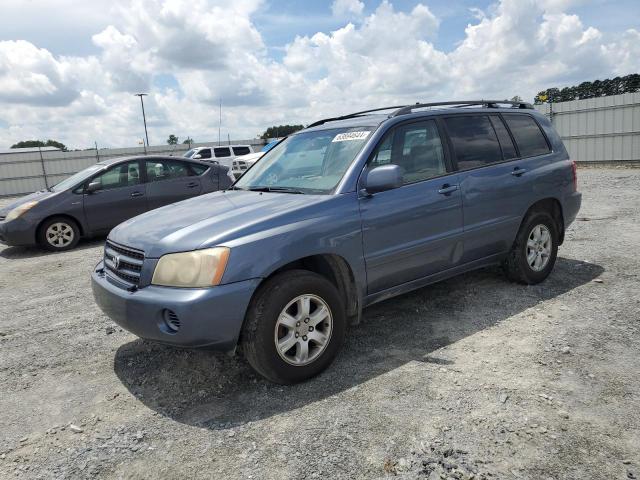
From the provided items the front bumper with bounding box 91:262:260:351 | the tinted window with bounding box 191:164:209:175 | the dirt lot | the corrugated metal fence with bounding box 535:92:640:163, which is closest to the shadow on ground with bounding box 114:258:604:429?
the dirt lot

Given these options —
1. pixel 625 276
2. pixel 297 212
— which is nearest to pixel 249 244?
pixel 297 212

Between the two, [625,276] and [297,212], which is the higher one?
[297,212]

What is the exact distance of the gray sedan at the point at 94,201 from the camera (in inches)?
329

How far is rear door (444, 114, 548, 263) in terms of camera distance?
4398 millimetres

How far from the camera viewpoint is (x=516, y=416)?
9.39 ft

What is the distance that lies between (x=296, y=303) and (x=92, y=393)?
1567mm

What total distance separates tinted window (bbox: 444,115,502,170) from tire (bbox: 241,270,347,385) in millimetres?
1864

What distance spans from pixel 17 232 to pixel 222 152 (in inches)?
594

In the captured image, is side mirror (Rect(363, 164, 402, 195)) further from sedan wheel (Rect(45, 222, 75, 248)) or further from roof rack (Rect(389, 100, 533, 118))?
sedan wheel (Rect(45, 222, 75, 248))

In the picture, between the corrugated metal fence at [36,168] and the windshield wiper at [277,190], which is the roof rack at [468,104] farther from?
the corrugated metal fence at [36,168]

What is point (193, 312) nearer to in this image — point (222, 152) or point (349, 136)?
point (349, 136)

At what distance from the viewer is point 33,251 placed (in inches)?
349

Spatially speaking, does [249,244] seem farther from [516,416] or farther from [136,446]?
[516,416]

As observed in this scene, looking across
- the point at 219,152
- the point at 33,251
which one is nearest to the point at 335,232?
the point at 33,251
